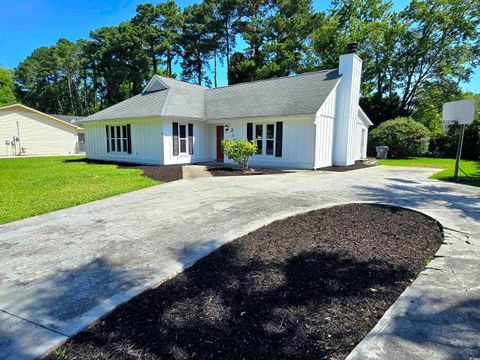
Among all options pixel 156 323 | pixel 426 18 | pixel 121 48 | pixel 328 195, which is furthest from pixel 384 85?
pixel 156 323

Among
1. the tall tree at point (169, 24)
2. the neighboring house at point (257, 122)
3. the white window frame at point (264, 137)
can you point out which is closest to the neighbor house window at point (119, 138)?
the neighboring house at point (257, 122)

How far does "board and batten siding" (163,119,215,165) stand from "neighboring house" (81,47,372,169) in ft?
0.17

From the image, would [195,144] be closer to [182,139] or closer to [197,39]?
[182,139]

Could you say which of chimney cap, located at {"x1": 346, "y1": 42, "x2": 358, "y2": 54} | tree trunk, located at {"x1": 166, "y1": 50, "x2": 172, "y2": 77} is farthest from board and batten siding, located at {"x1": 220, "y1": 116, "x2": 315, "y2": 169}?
tree trunk, located at {"x1": 166, "y1": 50, "x2": 172, "y2": 77}

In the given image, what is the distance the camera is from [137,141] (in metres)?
16.1

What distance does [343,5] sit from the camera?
29750mm

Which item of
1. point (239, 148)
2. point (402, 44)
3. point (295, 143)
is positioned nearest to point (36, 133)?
point (239, 148)

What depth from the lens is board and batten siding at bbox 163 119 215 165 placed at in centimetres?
1474

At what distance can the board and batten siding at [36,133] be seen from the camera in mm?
26188

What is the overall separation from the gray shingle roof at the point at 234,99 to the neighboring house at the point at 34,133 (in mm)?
14731

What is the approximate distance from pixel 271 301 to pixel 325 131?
12716 millimetres

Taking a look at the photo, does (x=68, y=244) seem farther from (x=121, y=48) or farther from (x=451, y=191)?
(x=121, y=48)

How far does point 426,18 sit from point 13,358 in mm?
33963

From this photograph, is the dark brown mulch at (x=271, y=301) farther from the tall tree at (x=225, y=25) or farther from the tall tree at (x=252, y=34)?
the tall tree at (x=225, y=25)
